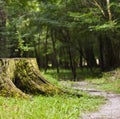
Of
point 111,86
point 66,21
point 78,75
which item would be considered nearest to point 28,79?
point 111,86

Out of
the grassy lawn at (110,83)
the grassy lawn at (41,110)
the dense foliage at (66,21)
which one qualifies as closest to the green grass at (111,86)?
the grassy lawn at (110,83)

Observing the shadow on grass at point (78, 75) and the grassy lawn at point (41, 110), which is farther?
the shadow on grass at point (78, 75)

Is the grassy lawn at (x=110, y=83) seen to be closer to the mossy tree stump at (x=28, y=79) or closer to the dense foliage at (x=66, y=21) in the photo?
the dense foliage at (x=66, y=21)

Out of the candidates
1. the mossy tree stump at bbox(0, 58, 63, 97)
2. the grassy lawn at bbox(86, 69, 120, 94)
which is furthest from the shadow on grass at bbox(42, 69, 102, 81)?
the mossy tree stump at bbox(0, 58, 63, 97)

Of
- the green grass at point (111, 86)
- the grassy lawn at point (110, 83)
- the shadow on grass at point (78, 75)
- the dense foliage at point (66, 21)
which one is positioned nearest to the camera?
the green grass at point (111, 86)

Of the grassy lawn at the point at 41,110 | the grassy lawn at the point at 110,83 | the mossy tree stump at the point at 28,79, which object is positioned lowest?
the grassy lawn at the point at 110,83

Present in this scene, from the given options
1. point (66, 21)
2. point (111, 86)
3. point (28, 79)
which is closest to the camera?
point (28, 79)

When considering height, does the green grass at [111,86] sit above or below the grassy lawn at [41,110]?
below

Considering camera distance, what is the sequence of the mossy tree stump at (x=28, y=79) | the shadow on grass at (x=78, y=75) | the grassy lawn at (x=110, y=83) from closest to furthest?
the mossy tree stump at (x=28, y=79) → the grassy lawn at (x=110, y=83) → the shadow on grass at (x=78, y=75)

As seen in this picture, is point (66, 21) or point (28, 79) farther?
point (66, 21)

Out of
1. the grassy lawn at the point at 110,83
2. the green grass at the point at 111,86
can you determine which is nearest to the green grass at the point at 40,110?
the green grass at the point at 111,86

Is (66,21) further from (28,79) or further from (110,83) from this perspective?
(28,79)

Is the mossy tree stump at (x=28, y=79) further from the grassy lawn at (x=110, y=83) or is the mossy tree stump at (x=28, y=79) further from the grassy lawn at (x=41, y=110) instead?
the grassy lawn at (x=110, y=83)

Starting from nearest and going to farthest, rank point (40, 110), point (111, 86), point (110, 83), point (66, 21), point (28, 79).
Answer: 1. point (40, 110)
2. point (28, 79)
3. point (111, 86)
4. point (110, 83)
5. point (66, 21)
